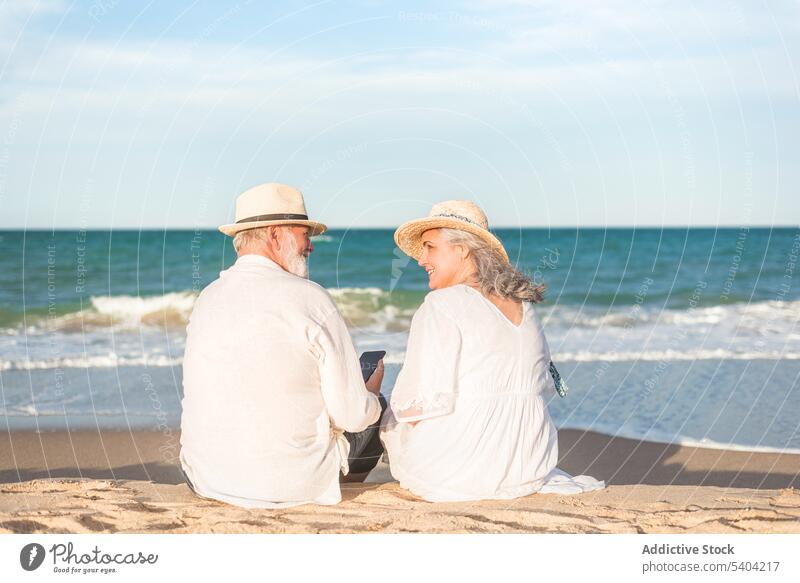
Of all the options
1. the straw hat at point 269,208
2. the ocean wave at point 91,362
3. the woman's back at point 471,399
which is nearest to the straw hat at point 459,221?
the woman's back at point 471,399

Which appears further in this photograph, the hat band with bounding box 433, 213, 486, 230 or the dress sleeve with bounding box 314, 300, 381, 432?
the hat band with bounding box 433, 213, 486, 230

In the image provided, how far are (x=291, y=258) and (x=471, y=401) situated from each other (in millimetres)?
1166

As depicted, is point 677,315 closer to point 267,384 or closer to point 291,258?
point 291,258

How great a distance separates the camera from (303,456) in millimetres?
4648

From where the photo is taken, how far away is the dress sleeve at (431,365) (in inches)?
182

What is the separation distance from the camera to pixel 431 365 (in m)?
4.62

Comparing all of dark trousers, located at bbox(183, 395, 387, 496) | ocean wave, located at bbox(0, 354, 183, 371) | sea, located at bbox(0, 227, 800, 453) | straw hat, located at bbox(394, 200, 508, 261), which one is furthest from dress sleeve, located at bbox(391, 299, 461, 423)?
ocean wave, located at bbox(0, 354, 183, 371)

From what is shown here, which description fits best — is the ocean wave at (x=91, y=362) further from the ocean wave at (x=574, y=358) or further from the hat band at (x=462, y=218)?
the hat band at (x=462, y=218)

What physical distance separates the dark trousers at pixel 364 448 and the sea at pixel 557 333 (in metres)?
3.80

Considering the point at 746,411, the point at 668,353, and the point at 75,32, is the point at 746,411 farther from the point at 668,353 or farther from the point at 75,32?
the point at 75,32

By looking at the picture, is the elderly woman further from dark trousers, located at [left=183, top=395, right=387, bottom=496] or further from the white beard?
the white beard

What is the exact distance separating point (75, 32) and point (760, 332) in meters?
11.0

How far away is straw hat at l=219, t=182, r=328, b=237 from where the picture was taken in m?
4.68

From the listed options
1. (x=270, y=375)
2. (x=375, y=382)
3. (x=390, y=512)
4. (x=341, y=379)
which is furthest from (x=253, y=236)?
(x=390, y=512)
